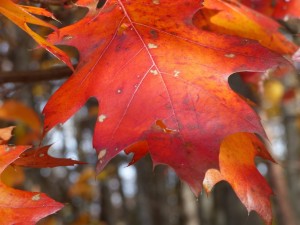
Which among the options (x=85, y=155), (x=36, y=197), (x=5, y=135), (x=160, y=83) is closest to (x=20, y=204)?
(x=36, y=197)

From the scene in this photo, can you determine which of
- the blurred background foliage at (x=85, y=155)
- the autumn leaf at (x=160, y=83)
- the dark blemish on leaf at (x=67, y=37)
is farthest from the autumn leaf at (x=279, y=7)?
the dark blemish on leaf at (x=67, y=37)

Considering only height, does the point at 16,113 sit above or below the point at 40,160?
below

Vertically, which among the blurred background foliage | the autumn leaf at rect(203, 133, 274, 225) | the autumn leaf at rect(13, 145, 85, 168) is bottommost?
the blurred background foliage

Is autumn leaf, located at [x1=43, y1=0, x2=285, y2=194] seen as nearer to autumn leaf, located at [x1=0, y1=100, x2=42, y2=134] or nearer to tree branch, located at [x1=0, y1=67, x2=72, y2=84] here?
tree branch, located at [x1=0, y1=67, x2=72, y2=84]

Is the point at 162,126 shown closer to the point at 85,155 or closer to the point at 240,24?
the point at 240,24

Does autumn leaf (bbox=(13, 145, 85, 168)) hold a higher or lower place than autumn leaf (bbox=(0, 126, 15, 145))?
higher

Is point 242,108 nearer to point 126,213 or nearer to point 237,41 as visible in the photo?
point 237,41

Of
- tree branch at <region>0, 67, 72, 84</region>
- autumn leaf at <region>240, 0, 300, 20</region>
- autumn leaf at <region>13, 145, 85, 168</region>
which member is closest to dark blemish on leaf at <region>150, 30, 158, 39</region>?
autumn leaf at <region>13, 145, 85, 168</region>
